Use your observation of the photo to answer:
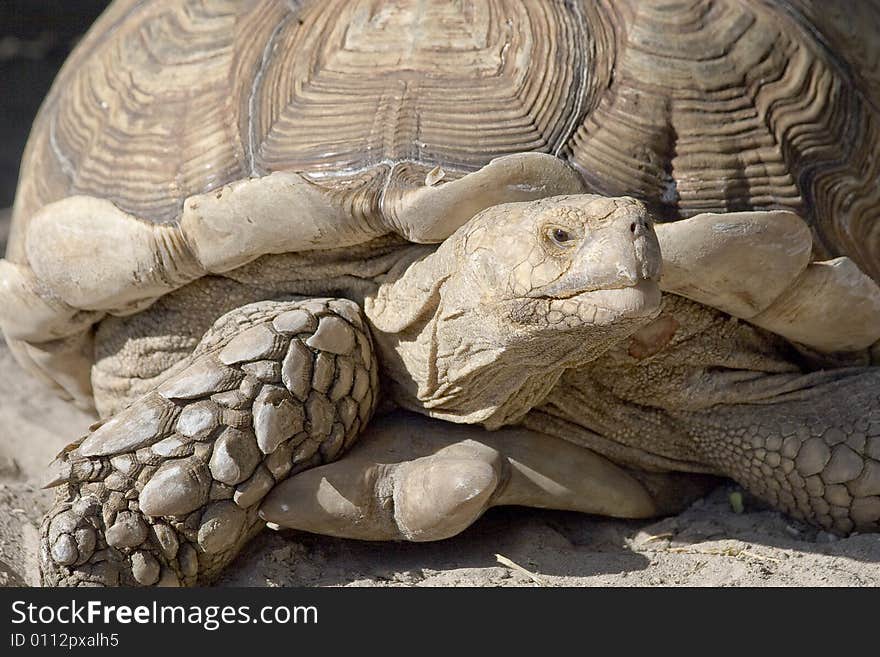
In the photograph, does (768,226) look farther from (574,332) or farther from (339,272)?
(339,272)

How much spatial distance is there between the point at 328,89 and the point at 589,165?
698 millimetres

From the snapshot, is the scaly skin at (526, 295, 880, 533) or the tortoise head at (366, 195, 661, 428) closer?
the tortoise head at (366, 195, 661, 428)

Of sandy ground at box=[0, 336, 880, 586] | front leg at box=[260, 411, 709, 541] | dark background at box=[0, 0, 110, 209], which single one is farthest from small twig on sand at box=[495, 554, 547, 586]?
dark background at box=[0, 0, 110, 209]

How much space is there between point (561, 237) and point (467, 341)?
45 centimetres

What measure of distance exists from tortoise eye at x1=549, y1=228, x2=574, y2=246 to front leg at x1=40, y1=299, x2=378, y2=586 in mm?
746

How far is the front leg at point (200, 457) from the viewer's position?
9.52 feet

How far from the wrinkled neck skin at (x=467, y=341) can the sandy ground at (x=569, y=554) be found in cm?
34

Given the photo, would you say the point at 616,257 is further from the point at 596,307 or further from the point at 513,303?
the point at 513,303

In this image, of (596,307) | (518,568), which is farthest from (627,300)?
(518,568)

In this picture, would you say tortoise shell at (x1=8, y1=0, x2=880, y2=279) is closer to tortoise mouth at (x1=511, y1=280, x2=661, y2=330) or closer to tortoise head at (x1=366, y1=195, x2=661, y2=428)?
tortoise head at (x1=366, y1=195, x2=661, y2=428)

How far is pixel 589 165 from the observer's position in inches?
118

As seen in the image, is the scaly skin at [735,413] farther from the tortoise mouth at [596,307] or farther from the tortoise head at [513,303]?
the tortoise mouth at [596,307]

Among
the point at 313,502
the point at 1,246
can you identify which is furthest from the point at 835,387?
the point at 1,246

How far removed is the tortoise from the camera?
9.63 ft
